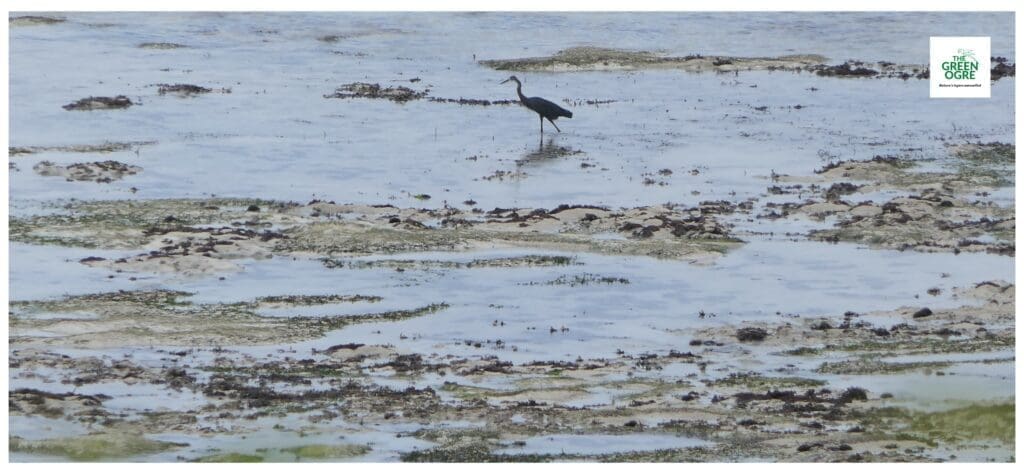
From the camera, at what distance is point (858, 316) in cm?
2986

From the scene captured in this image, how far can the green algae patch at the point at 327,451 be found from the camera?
2177cm

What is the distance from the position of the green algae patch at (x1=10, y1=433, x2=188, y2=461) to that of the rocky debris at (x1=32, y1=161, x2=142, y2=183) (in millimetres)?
19548

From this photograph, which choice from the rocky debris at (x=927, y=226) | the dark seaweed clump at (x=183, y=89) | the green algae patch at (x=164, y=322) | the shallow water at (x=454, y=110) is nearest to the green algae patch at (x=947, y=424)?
the green algae patch at (x=164, y=322)

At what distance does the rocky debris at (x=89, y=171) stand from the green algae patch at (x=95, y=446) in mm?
19548

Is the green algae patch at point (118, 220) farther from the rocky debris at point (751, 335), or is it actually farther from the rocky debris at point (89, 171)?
the rocky debris at point (751, 335)

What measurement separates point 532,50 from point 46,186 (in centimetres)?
2771

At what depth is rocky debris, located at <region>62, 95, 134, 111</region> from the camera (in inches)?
2020

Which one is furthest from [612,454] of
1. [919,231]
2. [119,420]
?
[919,231]

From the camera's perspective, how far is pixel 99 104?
51.8m

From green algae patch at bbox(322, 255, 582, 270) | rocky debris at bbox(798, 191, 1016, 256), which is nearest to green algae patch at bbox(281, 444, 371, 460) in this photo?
green algae patch at bbox(322, 255, 582, 270)

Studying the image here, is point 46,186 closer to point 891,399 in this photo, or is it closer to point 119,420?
point 119,420

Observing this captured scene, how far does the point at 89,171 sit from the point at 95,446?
2069 centimetres

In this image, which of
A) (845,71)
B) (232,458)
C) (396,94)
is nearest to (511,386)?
(232,458)

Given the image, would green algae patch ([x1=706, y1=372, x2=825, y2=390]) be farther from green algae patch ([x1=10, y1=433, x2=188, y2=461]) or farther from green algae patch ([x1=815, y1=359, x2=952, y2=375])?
green algae patch ([x1=10, y1=433, x2=188, y2=461])
